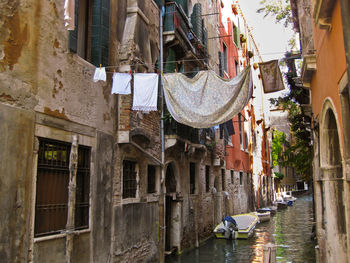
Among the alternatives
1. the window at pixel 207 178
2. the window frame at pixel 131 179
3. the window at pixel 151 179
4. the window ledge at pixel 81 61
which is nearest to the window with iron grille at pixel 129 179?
the window frame at pixel 131 179

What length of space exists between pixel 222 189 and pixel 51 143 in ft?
43.6

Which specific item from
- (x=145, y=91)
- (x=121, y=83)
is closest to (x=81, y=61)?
(x=121, y=83)

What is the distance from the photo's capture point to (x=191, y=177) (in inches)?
558

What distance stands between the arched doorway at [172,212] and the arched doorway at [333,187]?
5698 mm

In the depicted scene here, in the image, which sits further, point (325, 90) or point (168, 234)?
point (168, 234)

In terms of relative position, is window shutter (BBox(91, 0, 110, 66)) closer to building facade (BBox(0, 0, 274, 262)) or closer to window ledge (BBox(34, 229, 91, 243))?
building facade (BBox(0, 0, 274, 262))

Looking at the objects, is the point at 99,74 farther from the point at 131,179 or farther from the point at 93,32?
the point at 131,179

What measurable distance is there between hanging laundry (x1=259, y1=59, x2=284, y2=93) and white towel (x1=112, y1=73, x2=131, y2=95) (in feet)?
10.4

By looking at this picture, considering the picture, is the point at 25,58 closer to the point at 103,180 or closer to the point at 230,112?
the point at 103,180

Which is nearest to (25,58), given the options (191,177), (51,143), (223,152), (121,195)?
(51,143)

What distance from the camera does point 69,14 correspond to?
5.96 metres

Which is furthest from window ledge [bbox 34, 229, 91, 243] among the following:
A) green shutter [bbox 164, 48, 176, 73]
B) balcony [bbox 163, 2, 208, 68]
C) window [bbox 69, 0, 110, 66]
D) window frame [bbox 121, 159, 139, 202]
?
balcony [bbox 163, 2, 208, 68]

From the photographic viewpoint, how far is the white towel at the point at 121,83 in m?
7.32

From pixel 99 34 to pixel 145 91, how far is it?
158 cm
